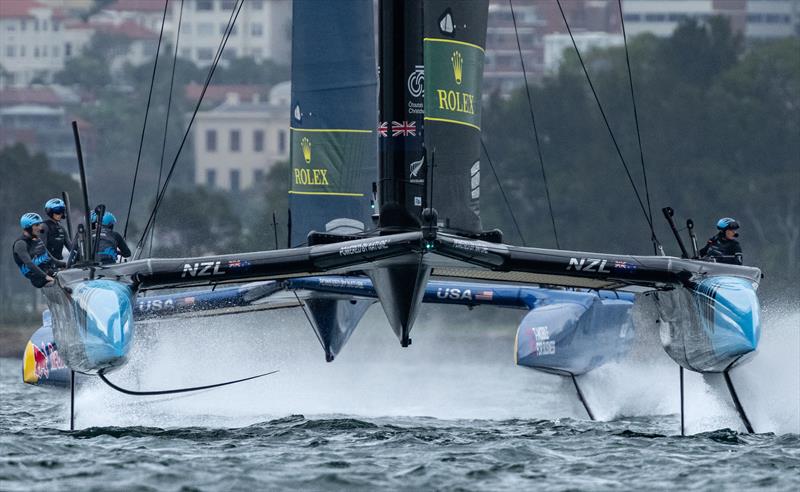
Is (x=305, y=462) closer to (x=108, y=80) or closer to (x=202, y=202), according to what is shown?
(x=202, y=202)

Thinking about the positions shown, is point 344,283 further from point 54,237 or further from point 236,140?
point 236,140

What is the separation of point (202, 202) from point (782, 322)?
22.3 meters

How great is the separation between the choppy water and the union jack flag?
149 cm

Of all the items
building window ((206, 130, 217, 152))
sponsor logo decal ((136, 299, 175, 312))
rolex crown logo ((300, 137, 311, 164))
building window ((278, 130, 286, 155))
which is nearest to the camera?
sponsor logo decal ((136, 299, 175, 312))

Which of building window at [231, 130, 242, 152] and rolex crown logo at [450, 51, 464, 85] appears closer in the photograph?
rolex crown logo at [450, 51, 464, 85]

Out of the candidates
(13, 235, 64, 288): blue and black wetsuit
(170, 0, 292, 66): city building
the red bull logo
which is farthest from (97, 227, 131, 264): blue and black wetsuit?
(170, 0, 292, 66): city building

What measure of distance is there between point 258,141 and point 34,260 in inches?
1637

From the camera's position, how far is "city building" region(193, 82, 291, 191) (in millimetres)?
48781

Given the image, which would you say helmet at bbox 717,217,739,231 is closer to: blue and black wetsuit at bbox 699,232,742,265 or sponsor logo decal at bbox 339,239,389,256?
blue and black wetsuit at bbox 699,232,742,265

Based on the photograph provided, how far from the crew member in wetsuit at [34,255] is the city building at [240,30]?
45254mm

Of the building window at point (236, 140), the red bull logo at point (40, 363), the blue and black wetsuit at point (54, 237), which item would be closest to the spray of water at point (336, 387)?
the red bull logo at point (40, 363)

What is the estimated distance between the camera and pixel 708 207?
28875mm

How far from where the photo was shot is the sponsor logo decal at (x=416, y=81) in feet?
27.2

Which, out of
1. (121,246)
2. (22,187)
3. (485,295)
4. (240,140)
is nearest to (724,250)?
(485,295)
